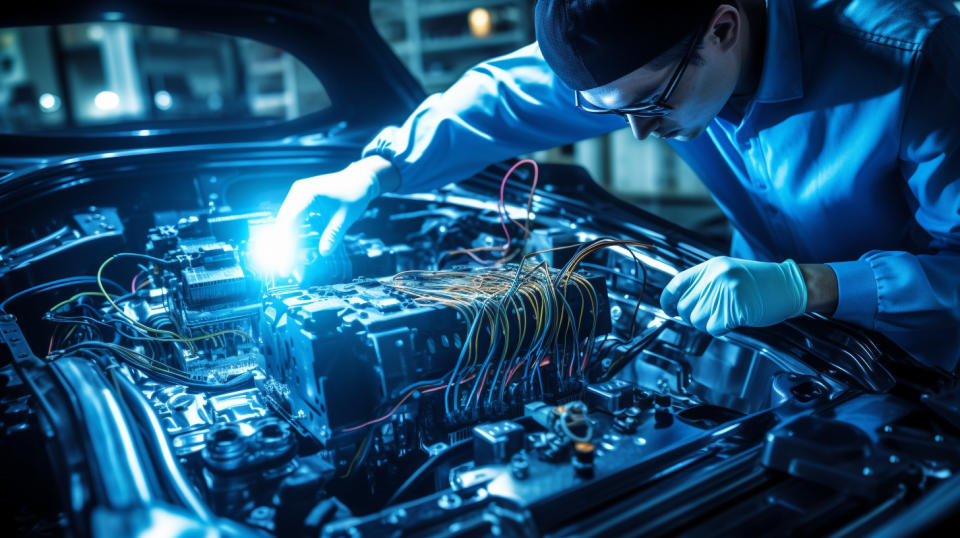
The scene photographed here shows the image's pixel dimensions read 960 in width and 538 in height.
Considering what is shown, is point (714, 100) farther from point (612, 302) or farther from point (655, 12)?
point (612, 302)

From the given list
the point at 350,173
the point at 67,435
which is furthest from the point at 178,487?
the point at 350,173

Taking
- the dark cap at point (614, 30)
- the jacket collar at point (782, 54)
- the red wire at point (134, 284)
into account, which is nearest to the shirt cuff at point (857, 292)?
the jacket collar at point (782, 54)

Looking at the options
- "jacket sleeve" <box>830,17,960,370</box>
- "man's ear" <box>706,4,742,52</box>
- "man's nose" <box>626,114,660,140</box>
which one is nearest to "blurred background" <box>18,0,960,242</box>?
"man's nose" <box>626,114,660,140</box>

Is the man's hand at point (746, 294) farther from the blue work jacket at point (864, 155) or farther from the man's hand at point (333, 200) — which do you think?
the man's hand at point (333, 200)

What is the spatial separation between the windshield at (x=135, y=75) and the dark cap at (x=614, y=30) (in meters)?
6.34

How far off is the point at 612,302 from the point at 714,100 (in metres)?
0.53

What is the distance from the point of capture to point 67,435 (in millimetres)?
844

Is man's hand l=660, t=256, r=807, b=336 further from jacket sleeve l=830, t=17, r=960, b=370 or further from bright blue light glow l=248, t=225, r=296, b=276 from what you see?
bright blue light glow l=248, t=225, r=296, b=276

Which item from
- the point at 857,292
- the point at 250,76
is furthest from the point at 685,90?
the point at 250,76

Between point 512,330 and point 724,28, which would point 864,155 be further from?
point 512,330

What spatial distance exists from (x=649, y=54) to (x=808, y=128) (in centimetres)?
45

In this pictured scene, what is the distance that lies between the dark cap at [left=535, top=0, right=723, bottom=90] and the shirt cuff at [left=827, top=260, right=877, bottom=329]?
53cm

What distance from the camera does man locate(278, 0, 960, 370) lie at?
1161 millimetres

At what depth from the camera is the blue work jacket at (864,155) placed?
1.18 m
